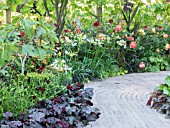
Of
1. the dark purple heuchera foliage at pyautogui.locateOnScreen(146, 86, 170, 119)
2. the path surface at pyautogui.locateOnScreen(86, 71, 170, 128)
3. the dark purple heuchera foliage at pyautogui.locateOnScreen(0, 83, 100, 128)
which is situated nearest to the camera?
the dark purple heuchera foliage at pyautogui.locateOnScreen(0, 83, 100, 128)

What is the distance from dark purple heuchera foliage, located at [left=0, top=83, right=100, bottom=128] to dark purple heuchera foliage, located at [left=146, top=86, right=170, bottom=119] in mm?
808

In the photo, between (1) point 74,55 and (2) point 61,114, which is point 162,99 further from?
(1) point 74,55

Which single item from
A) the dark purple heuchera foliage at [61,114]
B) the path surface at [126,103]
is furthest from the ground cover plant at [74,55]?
the path surface at [126,103]

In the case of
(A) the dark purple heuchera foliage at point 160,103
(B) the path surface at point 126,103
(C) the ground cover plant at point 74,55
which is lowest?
(B) the path surface at point 126,103

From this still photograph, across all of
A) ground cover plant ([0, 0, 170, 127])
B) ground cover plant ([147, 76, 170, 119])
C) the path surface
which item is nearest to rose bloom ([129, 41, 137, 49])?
ground cover plant ([0, 0, 170, 127])

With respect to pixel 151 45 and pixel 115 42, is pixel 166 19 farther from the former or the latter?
pixel 115 42

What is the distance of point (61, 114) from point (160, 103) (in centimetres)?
130

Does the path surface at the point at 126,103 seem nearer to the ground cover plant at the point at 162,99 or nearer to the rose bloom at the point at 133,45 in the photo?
the ground cover plant at the point at 162,99

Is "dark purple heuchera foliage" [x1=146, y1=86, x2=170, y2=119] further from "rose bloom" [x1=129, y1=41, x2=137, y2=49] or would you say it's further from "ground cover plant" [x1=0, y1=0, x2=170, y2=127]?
"rose bloom" [x1=129, y1=41, x2=137, y2=49]

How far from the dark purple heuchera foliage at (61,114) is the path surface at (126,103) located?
0.48ft

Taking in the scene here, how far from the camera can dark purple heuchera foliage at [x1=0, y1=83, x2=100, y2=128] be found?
7.74 ft

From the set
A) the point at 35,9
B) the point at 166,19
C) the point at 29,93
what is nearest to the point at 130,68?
the point at 166,19

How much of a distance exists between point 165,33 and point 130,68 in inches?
51.6

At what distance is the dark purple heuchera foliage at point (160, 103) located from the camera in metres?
3.22
